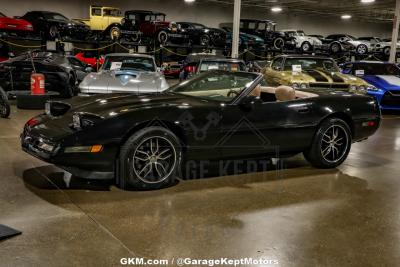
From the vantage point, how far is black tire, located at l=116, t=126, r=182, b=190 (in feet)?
13.1

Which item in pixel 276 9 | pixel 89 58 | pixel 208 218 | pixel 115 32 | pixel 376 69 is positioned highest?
pixel 276 9

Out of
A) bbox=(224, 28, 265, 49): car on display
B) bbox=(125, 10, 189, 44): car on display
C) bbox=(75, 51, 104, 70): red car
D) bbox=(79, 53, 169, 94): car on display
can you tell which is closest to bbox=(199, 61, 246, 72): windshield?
bbox=(79, 53, 169, 94): car on display

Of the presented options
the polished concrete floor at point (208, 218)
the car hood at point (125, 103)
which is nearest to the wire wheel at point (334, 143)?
the polished concrete floor at point (208, 218)

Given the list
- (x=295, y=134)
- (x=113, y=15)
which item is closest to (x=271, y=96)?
(x=295, y=134)

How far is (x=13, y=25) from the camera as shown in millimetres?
15969

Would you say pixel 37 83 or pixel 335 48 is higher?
pixel 335 48

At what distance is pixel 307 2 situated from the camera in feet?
91.9

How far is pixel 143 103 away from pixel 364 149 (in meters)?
3.93

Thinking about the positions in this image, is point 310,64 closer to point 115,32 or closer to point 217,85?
point 217,85

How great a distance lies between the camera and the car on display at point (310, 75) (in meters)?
9.80

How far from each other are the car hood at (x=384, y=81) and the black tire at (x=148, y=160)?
8301 mm

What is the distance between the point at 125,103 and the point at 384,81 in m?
8.74

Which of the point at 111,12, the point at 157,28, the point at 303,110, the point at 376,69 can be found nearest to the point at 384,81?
the point at 376,69

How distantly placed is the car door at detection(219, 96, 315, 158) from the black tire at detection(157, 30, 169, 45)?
576 inches
